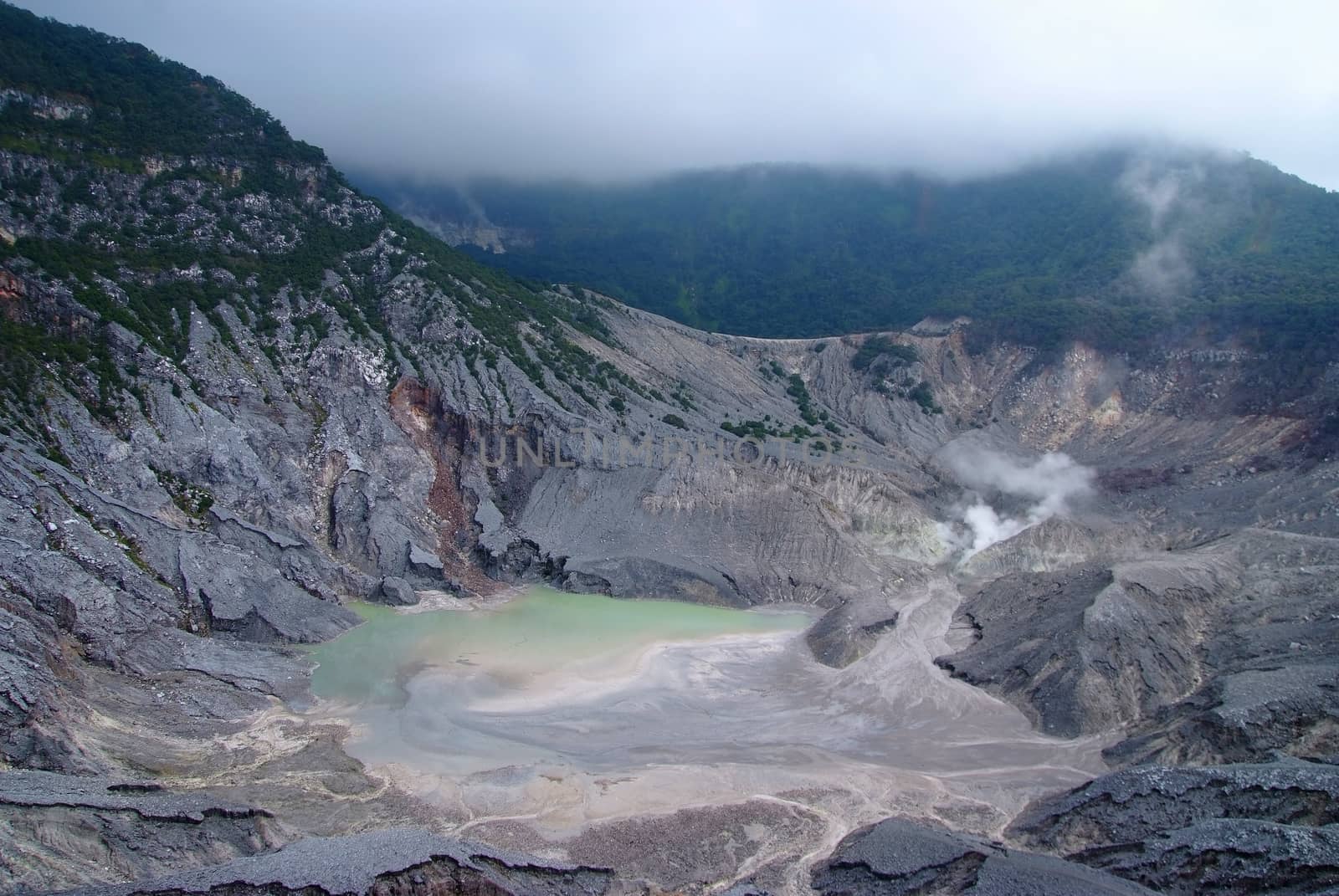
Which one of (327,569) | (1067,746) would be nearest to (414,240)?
(327,569)

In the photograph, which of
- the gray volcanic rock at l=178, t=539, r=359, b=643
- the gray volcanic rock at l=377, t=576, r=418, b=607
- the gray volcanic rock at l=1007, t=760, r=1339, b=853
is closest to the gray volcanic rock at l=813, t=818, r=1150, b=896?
the gray volcanic rock at l=1007, t=760, r=1339, b=853

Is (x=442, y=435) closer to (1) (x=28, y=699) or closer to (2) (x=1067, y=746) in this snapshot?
(1) (x=28, y=699)

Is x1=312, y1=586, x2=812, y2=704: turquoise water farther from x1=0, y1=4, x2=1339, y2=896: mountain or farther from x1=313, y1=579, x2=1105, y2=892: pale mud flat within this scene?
x1=0, y1=4, x2=1339, y2=896: mountain

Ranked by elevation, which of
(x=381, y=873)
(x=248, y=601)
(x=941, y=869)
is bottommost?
(x=248, y=601)

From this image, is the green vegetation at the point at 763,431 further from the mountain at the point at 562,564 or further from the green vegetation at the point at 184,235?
the green vegetation at the point at 184,235

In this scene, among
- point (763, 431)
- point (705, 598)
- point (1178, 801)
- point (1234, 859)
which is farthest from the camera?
point (763, 431)

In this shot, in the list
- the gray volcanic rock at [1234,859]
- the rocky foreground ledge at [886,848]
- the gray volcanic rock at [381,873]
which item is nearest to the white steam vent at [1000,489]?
the rocky foreground ledge at [886,848]

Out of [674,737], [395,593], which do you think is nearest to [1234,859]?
[674,737]

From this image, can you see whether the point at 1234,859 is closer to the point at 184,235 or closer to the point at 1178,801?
the point at 1178,801
